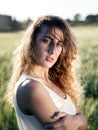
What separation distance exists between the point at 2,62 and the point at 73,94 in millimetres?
4379

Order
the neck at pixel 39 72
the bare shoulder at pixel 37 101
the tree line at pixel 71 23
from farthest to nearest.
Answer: the tree line at pixel 71 23 → the neck at pixel 39 72 → the bare shoulder at pixel 37 101

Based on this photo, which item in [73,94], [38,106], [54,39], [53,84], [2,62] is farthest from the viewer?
[2,62]

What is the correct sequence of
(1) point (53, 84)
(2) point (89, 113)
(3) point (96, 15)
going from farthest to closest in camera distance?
(3) point (96, 15)
(2) point (89, 113)
(1) point (53, 84)

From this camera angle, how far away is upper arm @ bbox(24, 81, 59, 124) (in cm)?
191

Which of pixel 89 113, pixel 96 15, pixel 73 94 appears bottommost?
pixel 96 15

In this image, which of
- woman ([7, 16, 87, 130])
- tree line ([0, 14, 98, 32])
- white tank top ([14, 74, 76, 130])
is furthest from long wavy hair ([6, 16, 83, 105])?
tree line ([0, 14, 98, 32])

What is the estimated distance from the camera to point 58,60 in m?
2.36

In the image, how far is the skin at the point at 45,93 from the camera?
1.91 m

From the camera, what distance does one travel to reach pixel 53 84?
226 centimetres

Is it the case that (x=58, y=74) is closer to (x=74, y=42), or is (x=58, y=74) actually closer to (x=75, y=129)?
(x=74, y=42)

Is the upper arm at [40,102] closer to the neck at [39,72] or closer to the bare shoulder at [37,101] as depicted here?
the bare shoulder at [37,101]

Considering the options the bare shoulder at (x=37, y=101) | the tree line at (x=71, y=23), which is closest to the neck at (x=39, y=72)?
the bare shoulder at (x=37, y=101)

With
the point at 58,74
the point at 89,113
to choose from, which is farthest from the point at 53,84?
the point at 89,113

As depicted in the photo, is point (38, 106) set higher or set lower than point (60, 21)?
lower
